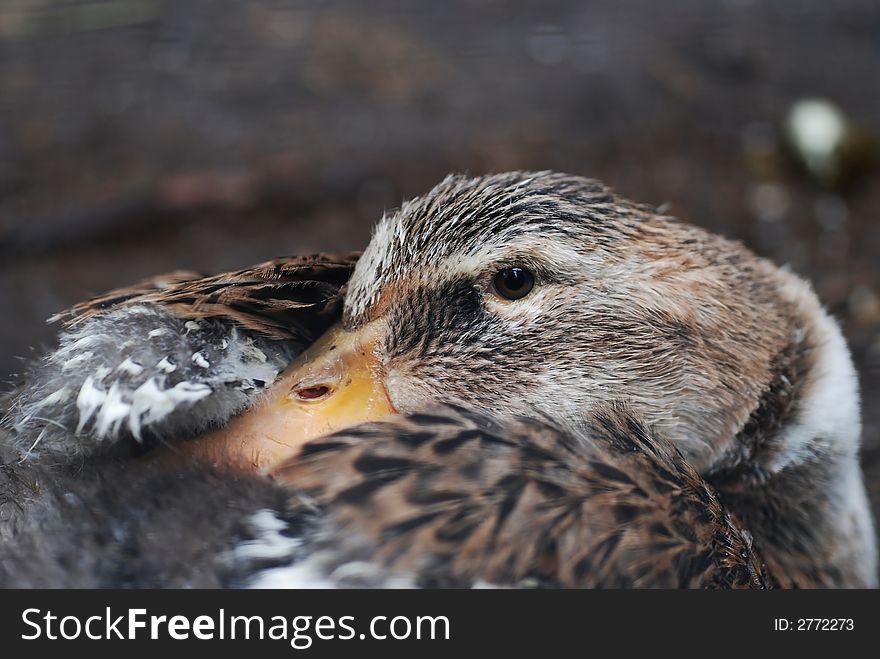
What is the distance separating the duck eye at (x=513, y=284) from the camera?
2309 mm

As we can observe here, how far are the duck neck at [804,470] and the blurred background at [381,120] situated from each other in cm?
199

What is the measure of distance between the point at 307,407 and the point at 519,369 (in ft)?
1.66

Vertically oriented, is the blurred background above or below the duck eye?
above

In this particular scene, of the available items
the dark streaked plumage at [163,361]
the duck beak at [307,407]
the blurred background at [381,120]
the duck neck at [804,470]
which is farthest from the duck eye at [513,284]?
the blurred background at [381,120]

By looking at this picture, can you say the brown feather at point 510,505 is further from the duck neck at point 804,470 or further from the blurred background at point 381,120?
the blurred background at point 381,120

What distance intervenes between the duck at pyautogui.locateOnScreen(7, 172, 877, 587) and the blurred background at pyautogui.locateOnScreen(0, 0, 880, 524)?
210 cm

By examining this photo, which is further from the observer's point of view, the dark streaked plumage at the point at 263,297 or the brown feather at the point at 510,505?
the dark streaked plumage at the point at 263,297

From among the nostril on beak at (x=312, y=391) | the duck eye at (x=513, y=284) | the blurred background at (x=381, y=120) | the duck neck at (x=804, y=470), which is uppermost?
the blurred background at (x=381, y=120)

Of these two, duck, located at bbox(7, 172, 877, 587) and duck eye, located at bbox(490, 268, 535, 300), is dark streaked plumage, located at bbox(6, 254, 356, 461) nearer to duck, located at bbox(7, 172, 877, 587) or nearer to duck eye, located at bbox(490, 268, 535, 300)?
duck, located at bbox(7, 172, 877, 587)

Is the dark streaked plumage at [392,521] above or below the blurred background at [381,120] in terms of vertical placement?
below

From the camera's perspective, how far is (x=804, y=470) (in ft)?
8.27

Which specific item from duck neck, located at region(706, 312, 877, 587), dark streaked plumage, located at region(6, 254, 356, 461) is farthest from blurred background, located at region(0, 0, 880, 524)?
dark streaked plumage, located at region(6, 254, 356, 461)

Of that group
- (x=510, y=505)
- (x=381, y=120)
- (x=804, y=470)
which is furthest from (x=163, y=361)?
(x=381, y=120)

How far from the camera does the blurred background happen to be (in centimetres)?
501
